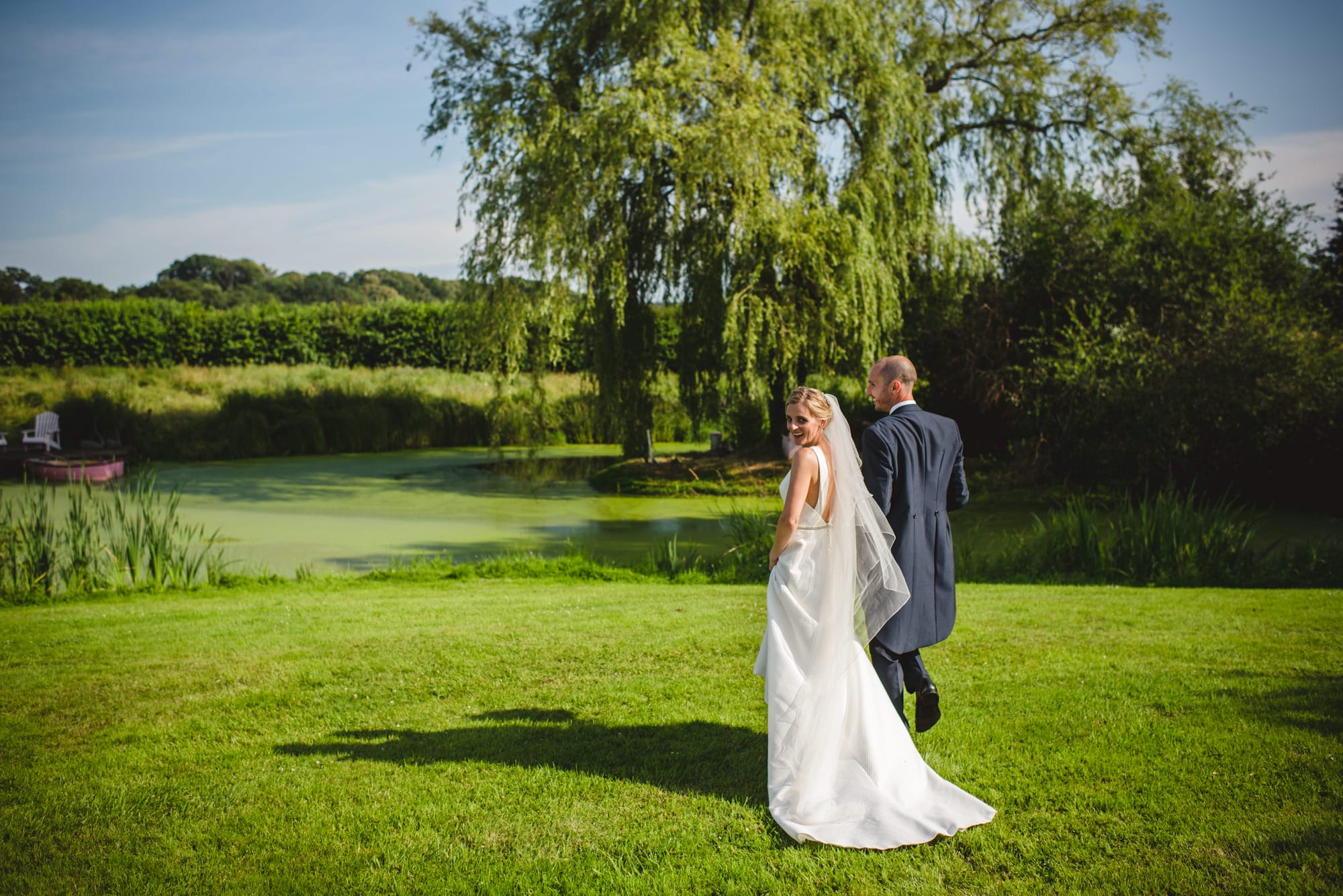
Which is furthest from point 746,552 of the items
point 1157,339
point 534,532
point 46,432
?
point 46,432

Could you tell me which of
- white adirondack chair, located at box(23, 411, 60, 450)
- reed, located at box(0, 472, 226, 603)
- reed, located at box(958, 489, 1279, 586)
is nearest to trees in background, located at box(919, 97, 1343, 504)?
reed, located at box(958, 489, 1279, 586)

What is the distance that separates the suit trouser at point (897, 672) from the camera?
13.1 feet

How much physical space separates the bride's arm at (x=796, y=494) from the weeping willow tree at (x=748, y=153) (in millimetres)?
9684

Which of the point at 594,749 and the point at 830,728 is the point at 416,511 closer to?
the point at 594,749

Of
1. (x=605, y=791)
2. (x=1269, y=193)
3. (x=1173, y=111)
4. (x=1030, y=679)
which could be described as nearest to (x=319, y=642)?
(x=605, y=791)

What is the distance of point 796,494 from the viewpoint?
3727mm

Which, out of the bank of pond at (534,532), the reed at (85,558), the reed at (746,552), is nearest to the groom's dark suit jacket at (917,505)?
the reed at (746,552)

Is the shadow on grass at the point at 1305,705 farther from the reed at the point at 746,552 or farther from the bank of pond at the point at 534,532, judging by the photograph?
the reed at the point at 746,552

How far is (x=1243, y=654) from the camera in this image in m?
5.39

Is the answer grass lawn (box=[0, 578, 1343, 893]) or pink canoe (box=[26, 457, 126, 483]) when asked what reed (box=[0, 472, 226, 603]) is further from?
pink canoe (box=[26, 457, 126, 483])

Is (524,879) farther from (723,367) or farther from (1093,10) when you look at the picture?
(1093,10)

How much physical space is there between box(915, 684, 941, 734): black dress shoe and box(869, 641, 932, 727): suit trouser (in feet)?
0.12

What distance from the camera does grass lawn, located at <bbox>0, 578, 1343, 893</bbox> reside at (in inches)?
122

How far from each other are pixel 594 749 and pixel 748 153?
433 inches
